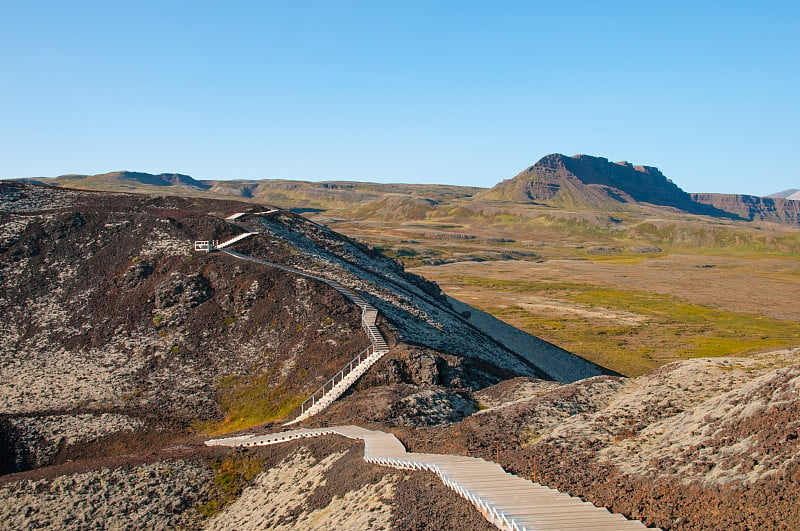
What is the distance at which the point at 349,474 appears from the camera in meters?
Answer: 32.1

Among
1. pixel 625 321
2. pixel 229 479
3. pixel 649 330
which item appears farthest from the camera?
pixel 625 321

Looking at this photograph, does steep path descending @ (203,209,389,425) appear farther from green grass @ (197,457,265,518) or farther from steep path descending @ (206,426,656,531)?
steep path descending @ (206,426,656,531)

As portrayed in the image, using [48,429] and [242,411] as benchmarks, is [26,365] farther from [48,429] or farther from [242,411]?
[242,411]

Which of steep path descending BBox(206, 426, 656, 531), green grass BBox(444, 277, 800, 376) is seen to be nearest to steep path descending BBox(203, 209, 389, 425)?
steep path descending BBox(206, 426, 656, 531)

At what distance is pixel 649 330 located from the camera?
122m

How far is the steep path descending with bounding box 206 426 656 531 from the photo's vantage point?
810 inches

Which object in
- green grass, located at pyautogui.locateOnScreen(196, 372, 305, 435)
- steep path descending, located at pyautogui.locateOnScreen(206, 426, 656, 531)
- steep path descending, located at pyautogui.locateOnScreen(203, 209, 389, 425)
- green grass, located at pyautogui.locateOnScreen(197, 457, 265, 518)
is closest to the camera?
steep path descending, located at pyautogui.locateOnScreen(206, 426, 656, 531)

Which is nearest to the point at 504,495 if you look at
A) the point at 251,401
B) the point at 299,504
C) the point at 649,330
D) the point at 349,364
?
the point at 299,504

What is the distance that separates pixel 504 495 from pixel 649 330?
10826 cm

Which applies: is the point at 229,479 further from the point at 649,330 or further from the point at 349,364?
the point at 649,330

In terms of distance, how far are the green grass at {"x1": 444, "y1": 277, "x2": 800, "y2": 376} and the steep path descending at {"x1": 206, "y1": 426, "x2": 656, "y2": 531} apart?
63547 millimetres

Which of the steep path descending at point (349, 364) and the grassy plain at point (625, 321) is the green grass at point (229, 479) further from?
the grassy plain at point (625, 321)

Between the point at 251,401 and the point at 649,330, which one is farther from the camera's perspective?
the point at 649,330

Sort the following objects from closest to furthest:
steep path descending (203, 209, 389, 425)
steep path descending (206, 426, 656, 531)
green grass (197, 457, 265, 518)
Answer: steep path descending (206, 426, 656, 531)
green grass (197, 457, 265, 518)
steep path descending (203, 209, 389, 425)
